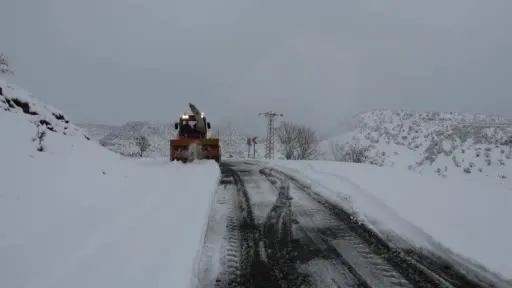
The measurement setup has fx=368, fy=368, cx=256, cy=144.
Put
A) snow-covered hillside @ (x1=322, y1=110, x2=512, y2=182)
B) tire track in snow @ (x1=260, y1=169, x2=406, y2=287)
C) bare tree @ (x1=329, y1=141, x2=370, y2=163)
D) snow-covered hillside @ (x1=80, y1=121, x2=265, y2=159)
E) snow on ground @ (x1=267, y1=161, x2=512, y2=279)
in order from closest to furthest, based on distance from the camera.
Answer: tire track in snow @ (x1=260, y1=169, x2=406, y2=287), snow on ground @ (x1=267, y1=161, x2=512, y2=279), snow-covered hillside @ (x1=322, y1=110, x2=512, y2=182), bare tree @ (x1=329, y1=141, x2=370, y2=163), snow-covered hillside @ (x1=80, y1=121, x2=265, y2=159)

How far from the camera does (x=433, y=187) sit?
935 centimetres

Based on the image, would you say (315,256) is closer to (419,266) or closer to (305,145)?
(419,266)

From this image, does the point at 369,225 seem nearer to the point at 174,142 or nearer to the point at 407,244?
the point at 407,244

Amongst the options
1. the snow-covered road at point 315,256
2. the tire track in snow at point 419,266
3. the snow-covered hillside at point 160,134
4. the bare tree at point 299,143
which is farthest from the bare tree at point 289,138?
the tire track in snow at point 419,266

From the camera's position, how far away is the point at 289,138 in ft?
130

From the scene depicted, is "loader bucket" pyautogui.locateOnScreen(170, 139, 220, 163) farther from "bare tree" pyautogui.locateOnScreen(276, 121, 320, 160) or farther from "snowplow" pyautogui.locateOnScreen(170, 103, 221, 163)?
"bare tree" pyautogui.locateOnScreen(276, 121, 320, 160)

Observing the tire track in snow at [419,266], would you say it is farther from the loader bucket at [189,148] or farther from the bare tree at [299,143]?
the bare tree at [299,143]

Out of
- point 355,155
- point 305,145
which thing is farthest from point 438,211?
point 305,145

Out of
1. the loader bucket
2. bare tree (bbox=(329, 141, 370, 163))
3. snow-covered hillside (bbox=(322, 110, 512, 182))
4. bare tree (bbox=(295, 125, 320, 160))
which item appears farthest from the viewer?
bare tree (bbox=(295, 125, 320, 160))

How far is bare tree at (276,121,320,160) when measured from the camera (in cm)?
3831

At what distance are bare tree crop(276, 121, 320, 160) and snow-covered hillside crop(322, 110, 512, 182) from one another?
2316mm

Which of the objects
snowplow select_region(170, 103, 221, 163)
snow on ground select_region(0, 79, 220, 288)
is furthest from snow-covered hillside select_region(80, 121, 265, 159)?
snow on ground select_region(0, 79, 220, 288)

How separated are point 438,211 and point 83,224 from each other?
6.09 m

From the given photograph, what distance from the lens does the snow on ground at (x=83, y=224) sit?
3883 mm
